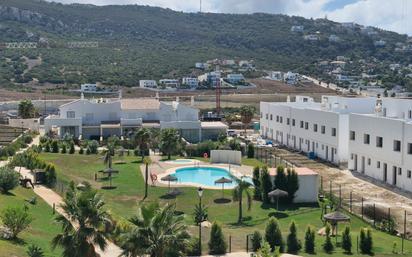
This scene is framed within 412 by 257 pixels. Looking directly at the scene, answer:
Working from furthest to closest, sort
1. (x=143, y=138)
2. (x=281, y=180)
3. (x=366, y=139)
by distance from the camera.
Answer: (x=143, y=138) → (x=366, y=139) → (x=281, y=180)

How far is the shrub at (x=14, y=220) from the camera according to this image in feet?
74.3

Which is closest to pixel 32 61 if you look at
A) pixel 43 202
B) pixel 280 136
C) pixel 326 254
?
pixel 280 136

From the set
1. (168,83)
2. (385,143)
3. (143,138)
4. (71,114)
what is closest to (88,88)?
(168,83)

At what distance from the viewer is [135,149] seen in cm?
5506

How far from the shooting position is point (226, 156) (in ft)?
164

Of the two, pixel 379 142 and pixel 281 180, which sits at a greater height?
pixel 379 142

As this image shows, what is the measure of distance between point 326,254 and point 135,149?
32334mm

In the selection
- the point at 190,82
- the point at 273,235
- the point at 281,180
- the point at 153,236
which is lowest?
the point at 273,235

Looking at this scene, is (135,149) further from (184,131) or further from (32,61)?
(32,61)

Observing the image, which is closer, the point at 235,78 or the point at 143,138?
the point at 143,138

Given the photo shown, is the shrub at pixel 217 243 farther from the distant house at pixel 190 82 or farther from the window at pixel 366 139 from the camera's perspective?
the distant house at pixel 190 82

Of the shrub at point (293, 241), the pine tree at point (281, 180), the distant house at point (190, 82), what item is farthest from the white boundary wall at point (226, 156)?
the distant house at point (190, 82)

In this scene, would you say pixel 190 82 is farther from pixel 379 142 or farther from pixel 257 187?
pixel 257 187

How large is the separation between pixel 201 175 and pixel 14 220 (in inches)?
911
